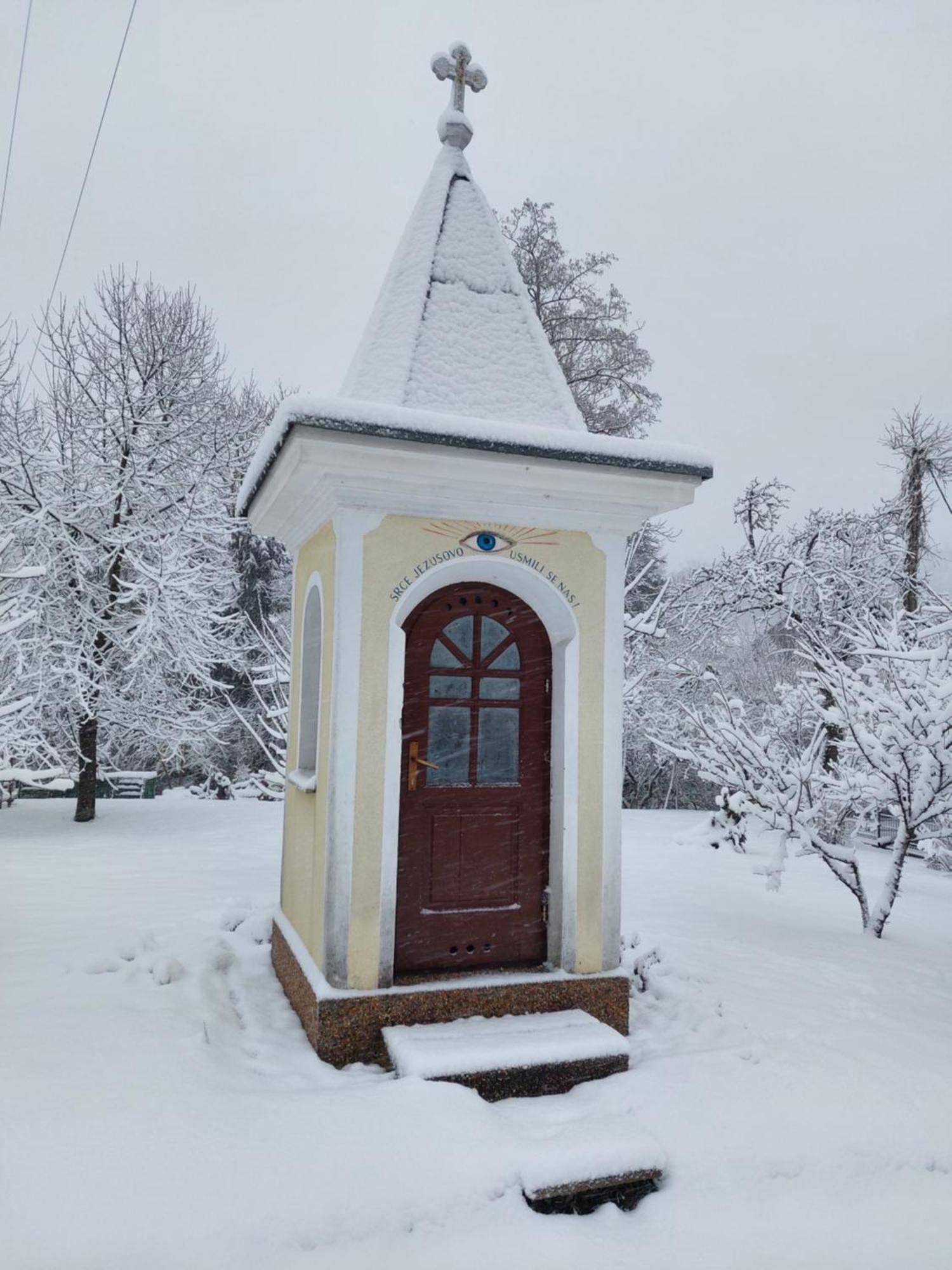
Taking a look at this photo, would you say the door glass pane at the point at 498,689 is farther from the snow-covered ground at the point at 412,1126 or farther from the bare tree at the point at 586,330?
the bare tree at the point at 586,330

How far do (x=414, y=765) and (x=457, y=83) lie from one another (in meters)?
4.14

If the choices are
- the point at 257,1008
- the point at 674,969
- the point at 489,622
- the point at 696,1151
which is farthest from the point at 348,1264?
the point at 674,969

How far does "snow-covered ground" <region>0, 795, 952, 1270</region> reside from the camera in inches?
97.3

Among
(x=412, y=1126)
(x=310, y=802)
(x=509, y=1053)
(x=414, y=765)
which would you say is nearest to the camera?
(x=412, y=1126)

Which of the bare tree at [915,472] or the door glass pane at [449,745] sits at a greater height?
the bare tree at [915,472]

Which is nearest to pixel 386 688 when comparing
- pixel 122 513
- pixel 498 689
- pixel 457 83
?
pixel 498 689

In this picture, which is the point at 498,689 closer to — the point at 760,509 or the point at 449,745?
the point at 449,745

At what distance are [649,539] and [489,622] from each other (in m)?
15.8

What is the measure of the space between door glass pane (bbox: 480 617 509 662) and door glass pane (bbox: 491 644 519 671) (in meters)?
0.06

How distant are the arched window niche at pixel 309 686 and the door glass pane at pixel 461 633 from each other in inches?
34.0

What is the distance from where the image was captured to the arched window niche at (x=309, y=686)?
4782 mm

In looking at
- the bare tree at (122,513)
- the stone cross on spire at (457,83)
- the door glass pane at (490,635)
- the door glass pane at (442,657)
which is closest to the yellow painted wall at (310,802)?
the door glass pane at (442,657)

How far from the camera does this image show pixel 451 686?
4270mm

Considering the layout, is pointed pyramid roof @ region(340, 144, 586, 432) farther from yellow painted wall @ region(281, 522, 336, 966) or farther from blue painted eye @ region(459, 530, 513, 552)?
yellow painted wall @ region(281, 522, 336, 966)
